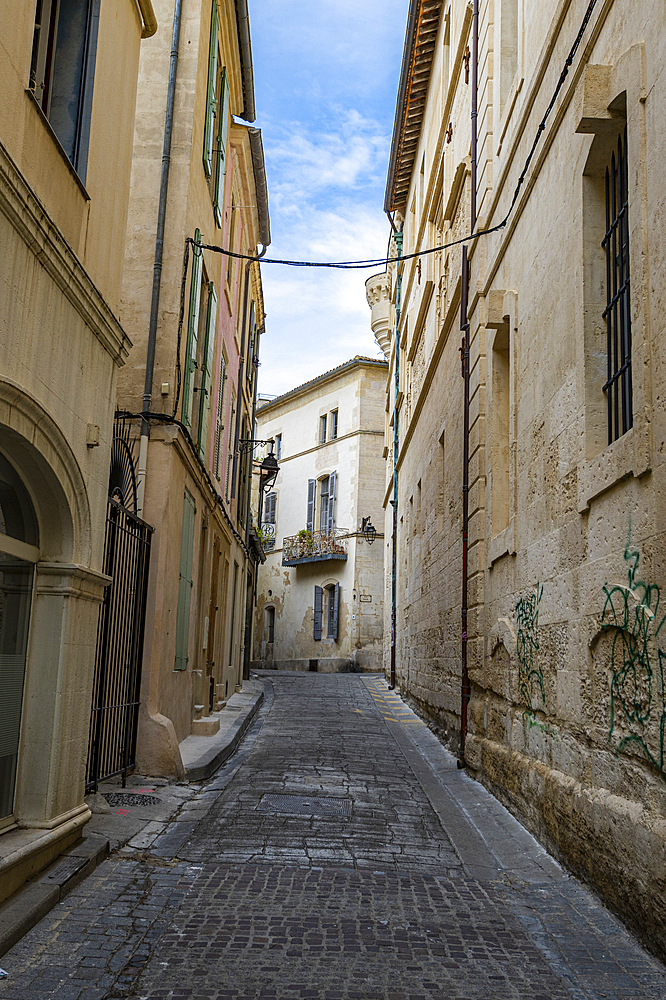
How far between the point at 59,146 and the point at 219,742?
6.80 metres

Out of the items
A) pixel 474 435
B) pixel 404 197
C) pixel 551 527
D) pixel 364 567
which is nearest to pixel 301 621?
pixel 364 567

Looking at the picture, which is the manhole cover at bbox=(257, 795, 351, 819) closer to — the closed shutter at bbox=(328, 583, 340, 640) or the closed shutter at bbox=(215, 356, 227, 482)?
the closed shutter at bbox=(215, 356, 227, 482)

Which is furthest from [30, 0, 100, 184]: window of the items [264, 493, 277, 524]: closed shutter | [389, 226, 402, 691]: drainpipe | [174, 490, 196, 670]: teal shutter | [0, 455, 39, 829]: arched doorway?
[264, 493, 277, 524]: closed shutter

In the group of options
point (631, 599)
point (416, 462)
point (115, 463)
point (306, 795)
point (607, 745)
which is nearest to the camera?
point (631, 599)

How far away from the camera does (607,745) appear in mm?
4848

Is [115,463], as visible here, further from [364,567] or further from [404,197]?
[364,567]

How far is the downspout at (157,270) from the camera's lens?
8500mm

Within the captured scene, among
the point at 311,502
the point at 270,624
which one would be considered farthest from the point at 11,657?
the point at 270,624

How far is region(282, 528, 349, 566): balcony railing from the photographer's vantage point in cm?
3241

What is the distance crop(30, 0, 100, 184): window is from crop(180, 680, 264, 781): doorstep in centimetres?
525

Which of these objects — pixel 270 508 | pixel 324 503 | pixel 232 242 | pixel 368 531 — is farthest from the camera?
pixel 270 508

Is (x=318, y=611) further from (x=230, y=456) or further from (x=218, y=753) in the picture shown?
(x=218, y=753)

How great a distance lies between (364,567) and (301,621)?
158 inches

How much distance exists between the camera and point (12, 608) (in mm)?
4859
